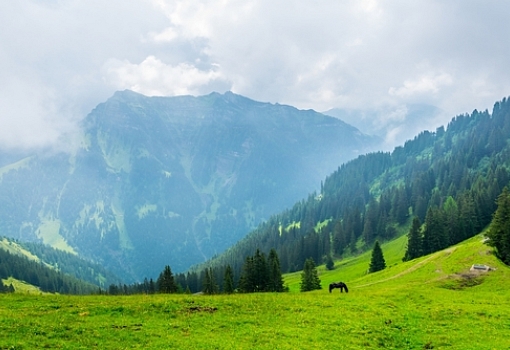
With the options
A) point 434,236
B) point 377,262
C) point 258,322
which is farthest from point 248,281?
point 434,236

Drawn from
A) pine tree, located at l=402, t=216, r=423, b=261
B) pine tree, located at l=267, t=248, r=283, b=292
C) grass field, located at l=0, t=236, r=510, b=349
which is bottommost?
grass field, located at l=0, t=236, r=510, b=349

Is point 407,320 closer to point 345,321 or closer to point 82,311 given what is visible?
point 345,321

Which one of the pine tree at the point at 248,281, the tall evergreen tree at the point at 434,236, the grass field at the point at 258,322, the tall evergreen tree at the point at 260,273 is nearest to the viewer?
the grass field at the point at 258,322

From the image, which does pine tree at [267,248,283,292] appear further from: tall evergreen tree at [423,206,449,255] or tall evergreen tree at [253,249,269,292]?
tall evergreen tree at [423,206,449,255]

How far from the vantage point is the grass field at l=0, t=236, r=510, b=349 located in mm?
25891

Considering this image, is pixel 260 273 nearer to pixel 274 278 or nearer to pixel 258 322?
pixel 274 278

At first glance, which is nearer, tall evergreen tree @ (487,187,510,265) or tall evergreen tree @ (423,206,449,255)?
tall evergreen tree @ (487,187,510,265)

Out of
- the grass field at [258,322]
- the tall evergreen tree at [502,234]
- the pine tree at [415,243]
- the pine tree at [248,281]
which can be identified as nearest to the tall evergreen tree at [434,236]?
the pine tree at [415,243]

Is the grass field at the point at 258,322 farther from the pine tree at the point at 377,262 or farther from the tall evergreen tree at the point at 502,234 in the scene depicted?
the pine tree at the point at 377,262

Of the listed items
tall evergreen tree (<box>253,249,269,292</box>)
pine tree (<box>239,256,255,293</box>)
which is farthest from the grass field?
pine tree (<box>239,256,255,293</box>)

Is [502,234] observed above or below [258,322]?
above

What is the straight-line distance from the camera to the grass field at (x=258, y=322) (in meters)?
25.9

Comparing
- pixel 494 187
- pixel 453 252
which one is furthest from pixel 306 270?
pixel 494 187

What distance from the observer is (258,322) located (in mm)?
31266
